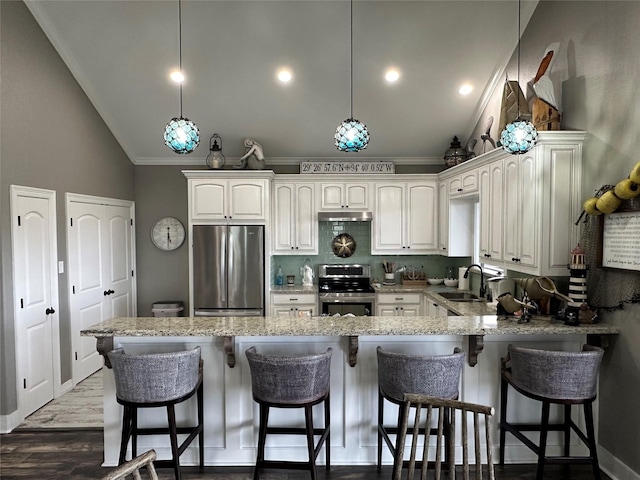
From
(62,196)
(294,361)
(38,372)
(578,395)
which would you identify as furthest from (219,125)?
(578,395)

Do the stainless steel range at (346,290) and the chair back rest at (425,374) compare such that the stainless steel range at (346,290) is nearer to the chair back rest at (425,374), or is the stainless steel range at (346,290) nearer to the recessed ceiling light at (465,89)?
the recessed ceiling light at (465,89)

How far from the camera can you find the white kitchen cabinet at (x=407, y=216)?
5.40m

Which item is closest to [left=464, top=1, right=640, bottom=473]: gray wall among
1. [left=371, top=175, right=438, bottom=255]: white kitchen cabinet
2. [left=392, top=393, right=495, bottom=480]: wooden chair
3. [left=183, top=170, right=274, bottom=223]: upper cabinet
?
[left=392, top=393, right=495, bottom=480]: wooden chair

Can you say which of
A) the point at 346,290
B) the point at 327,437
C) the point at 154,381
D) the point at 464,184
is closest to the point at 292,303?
the point at 346,290

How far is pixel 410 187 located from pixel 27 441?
4.70 meters

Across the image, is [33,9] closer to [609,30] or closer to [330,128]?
[330,128]

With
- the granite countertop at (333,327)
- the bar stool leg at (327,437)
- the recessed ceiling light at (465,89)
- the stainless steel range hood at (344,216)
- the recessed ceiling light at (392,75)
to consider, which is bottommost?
the bar stool leg at (327,437)

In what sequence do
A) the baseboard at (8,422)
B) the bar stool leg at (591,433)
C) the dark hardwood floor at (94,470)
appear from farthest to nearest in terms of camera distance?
the baseboard at (8,422) → the dark hardwood floor at (94,470) → the bar stool leg at (591,433)

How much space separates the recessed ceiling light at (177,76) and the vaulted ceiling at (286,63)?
0.21ft

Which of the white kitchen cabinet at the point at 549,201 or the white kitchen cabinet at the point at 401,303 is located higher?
the white kitchen cabinet at the point at 549,201

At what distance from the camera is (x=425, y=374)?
2.30 metres

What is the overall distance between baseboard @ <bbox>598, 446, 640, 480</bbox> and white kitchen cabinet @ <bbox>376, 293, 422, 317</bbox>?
8.33 ft

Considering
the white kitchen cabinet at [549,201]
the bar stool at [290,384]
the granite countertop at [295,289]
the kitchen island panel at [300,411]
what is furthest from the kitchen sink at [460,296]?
the bar stool at [290,384]

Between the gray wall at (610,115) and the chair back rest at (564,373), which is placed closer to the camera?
the chair back rest at (564,373)
